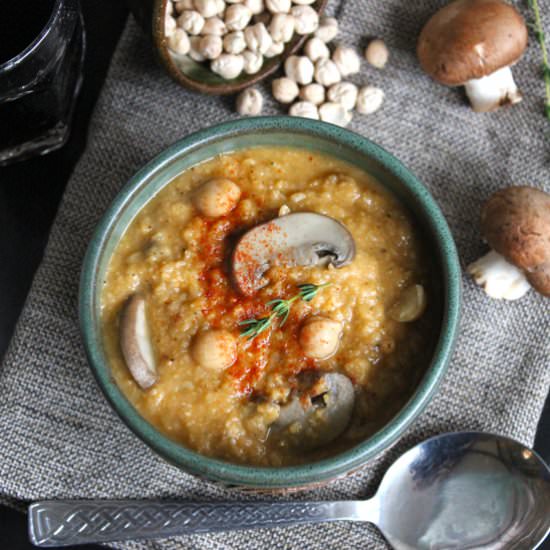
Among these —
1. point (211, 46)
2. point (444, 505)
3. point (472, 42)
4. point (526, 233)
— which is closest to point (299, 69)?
point (211, 46)

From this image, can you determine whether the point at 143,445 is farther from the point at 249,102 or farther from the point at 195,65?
the point at 195,65

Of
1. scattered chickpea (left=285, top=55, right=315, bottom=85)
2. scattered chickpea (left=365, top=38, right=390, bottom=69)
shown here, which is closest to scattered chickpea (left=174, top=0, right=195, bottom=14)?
scattered chickpea (left=285, top=55, right=315, bottom=85)

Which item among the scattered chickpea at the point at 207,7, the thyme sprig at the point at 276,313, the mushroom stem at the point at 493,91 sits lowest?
the thyme sprig at the point at 276,313

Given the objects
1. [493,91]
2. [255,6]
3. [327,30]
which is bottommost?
[493,91]

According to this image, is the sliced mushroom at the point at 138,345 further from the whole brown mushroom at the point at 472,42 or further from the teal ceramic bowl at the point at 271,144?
the whole brown mushroom at the point at 472,42

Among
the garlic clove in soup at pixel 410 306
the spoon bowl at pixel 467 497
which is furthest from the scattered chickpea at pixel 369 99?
the spoon bowl at pixel 467 497

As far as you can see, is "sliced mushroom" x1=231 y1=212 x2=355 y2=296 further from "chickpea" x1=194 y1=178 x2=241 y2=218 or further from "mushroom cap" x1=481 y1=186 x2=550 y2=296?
"mushroom cap" x1=481 y1=186 x2=550 y2=296

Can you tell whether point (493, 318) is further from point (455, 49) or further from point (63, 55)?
point (63, 55)
